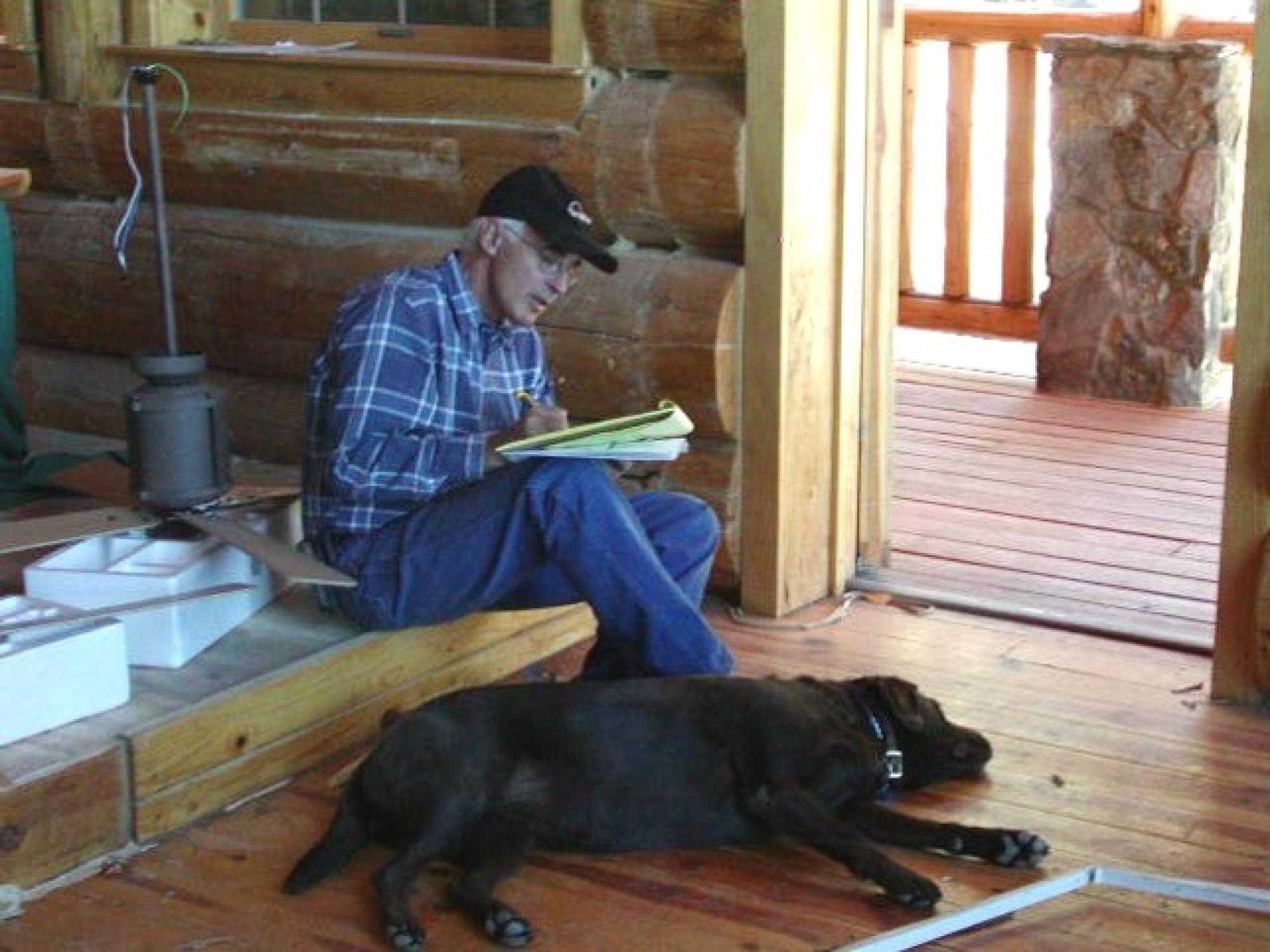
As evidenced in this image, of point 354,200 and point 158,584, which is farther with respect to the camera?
point 354,200

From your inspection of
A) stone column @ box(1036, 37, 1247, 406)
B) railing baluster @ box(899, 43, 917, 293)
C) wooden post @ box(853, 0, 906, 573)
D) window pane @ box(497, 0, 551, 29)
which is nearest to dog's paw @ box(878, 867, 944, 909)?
wooden post @ box(853, 0, 906, 573)

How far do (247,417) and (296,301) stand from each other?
1.48 ft

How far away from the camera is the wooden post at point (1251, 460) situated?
13.7ft

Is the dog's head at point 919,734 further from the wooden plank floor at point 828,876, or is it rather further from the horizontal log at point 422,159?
the horizontal log at point 422,159

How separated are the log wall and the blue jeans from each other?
0.98m

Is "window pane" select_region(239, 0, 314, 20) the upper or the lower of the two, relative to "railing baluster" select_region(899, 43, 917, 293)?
upper

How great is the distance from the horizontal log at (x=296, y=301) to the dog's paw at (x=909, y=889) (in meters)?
1.69

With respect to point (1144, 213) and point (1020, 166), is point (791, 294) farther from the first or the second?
point (1020, 166)

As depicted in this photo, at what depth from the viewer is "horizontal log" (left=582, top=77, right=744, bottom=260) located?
4.79 m

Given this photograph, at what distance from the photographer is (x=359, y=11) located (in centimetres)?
568

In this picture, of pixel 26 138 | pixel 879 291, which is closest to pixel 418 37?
pixel 26 138

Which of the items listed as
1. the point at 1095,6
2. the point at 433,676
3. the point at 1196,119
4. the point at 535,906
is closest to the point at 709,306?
the point at 433,676

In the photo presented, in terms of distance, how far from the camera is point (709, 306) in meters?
4.80

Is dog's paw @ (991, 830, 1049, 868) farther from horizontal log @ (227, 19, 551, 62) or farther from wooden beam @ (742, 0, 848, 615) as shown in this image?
horizontal log @ (227, 19, 551, 62)
